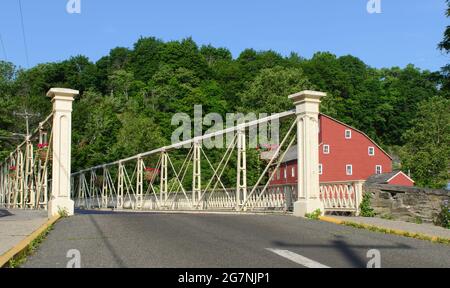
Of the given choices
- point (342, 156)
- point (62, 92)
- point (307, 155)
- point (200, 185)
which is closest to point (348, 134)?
point (342, 156)

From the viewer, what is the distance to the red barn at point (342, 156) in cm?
6009

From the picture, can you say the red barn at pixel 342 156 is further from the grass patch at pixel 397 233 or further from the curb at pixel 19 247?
the curb at pixel 19 247

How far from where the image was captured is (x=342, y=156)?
61594mm

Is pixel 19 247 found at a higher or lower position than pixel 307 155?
lower

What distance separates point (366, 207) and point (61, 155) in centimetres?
707

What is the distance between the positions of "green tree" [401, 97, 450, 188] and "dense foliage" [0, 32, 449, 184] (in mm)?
393

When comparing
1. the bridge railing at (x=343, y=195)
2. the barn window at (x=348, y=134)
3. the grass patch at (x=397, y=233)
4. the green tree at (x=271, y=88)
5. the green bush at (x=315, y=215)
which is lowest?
the grass patch at (x=397, y=233)

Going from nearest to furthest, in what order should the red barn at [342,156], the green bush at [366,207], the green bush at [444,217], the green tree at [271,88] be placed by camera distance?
the green bush at [444,217], the green bush at [366,207], the red barn at [342,156], the green tree at [271,88]

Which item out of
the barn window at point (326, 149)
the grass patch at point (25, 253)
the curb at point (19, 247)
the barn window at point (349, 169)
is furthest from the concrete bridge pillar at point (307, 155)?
the barn window at point (349, 169)

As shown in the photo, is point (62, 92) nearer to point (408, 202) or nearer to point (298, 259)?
point (408, 202)

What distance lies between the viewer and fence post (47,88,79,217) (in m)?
12.8

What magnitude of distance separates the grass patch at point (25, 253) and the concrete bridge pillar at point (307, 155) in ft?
18.3

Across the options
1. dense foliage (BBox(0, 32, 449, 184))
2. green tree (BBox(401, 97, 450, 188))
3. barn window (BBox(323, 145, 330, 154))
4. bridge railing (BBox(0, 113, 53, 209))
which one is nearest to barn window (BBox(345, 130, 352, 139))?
barn window (BBox(323, 145, 330, 154))
